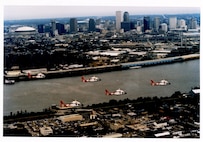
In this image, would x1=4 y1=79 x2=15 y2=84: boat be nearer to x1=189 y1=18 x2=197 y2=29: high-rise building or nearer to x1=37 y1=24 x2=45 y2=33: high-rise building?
x1=37 y1=24 x2=45 y2=33: high-rise building

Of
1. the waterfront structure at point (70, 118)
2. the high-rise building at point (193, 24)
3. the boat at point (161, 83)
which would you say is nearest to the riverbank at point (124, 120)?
the waterfront structure at point (70, 118)

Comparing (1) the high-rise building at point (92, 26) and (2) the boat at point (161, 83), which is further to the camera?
(1) the high-rise building at point (92, 26)

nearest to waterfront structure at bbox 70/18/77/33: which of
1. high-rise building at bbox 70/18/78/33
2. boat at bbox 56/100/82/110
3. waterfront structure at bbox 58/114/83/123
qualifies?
high-rise building at bbox 70/18/78/33

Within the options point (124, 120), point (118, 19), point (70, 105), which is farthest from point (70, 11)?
point (124, 120)

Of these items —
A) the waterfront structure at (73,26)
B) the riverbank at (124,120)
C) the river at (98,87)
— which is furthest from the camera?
the waterfront structure at (73,26)

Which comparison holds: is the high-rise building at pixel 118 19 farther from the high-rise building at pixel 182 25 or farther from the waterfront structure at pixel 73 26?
the high-rise building at pixel 182 25

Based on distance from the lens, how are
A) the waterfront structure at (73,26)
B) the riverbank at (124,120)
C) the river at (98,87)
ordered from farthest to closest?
the waterfront structure at (73,26) < the river at (98,87) < the riverbank at (124,120)

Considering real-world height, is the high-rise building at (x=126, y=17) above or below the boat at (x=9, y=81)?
above
